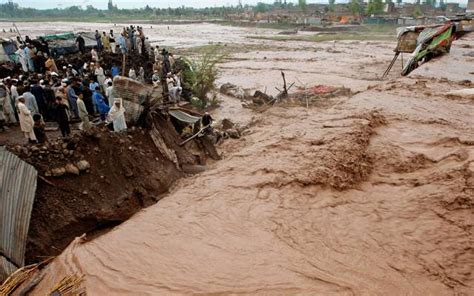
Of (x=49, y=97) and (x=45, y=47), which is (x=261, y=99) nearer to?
(x=49, y=97)

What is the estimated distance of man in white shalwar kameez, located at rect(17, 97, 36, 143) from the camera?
24.7ft

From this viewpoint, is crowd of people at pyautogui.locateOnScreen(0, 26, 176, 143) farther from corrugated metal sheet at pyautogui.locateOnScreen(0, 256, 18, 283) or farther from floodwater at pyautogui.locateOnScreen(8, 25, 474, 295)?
corrugated metal sheet at pyautogui.locateOnScreen(0, 256, 18, 283)

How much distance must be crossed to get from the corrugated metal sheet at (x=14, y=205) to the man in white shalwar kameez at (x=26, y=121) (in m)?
1.85

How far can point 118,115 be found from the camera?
802 centimetres

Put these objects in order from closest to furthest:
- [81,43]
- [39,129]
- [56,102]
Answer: [39,129]
[56,102]
[81,43]

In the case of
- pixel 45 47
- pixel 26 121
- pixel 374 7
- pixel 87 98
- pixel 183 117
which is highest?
pixel 374 7

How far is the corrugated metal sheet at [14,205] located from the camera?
17.6 ft

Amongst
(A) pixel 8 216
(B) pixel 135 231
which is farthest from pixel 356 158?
(A) pixel 8 216

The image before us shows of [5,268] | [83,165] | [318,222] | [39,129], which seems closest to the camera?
[5,268]

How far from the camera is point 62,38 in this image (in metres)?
17.0

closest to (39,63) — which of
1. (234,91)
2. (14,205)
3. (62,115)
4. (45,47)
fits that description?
(45,47)

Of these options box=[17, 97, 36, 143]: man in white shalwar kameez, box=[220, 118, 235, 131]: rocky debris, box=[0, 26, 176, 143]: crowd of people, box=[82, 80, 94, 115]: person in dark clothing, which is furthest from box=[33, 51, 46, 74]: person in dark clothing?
box=[220, 118, 235, 131]: rocky debris

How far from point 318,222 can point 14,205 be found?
4.84 metres

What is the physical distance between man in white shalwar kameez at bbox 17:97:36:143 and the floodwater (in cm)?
335
